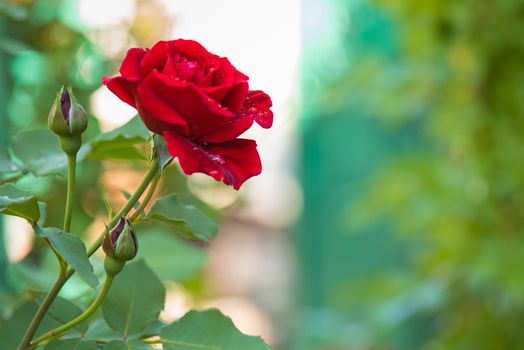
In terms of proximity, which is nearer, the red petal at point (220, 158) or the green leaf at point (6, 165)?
the red petal at point (220, 158)

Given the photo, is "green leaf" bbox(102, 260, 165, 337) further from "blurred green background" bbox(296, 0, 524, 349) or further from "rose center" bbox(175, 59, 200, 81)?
"blurred green background" bbox(296, 0, 524, 349)

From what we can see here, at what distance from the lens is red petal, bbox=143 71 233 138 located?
0.33m

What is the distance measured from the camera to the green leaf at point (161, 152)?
359 millimetres

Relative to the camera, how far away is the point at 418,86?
5.58 ft

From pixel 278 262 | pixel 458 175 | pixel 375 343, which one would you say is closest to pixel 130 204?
pixel 458 175

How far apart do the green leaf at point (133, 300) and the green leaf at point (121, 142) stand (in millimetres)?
76

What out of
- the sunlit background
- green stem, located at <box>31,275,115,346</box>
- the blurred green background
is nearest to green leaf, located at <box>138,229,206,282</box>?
the sunlit background

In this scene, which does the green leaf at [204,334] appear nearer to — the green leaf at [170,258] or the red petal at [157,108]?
the red petal at [157,108]

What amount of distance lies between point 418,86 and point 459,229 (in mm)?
306

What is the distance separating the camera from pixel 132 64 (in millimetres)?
349

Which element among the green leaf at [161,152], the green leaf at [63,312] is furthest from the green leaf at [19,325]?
the green leaf at [161,152]

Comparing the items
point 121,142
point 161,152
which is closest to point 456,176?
point 121,142

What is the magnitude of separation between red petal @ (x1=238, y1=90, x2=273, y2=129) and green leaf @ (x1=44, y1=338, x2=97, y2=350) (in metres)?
0.13

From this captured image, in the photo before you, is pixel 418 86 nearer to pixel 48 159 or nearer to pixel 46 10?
pixel 46 10
